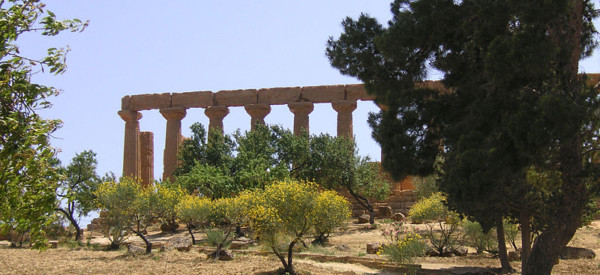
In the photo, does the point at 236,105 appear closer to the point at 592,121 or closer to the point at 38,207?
the point at 592,121

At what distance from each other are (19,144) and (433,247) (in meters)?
17.9

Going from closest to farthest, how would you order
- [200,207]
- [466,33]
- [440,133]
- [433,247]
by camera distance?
[466,33] → [440,133] → [433,247] → [200,207]

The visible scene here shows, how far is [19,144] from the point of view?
8.37m

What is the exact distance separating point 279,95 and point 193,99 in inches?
230

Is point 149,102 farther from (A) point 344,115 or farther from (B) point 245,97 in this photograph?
(A) point 344,115

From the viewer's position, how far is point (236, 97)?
135ft

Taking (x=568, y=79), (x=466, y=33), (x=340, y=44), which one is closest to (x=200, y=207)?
(x=340, y=44)

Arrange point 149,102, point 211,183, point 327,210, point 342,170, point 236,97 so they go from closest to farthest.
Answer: point 327,210 < point 211,183 < point 342,170 < point 236,97 < point 149,102

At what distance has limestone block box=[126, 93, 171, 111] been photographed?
42656 millimetres

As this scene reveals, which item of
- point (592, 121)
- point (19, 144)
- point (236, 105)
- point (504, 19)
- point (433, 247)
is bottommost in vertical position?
point (433, 247)

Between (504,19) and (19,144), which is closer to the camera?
(19,144)

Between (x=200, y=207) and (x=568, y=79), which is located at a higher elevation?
(x=568, y=79)

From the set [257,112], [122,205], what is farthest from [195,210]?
[257,112]

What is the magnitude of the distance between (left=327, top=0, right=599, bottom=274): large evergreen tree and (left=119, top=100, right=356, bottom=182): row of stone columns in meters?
21.4
